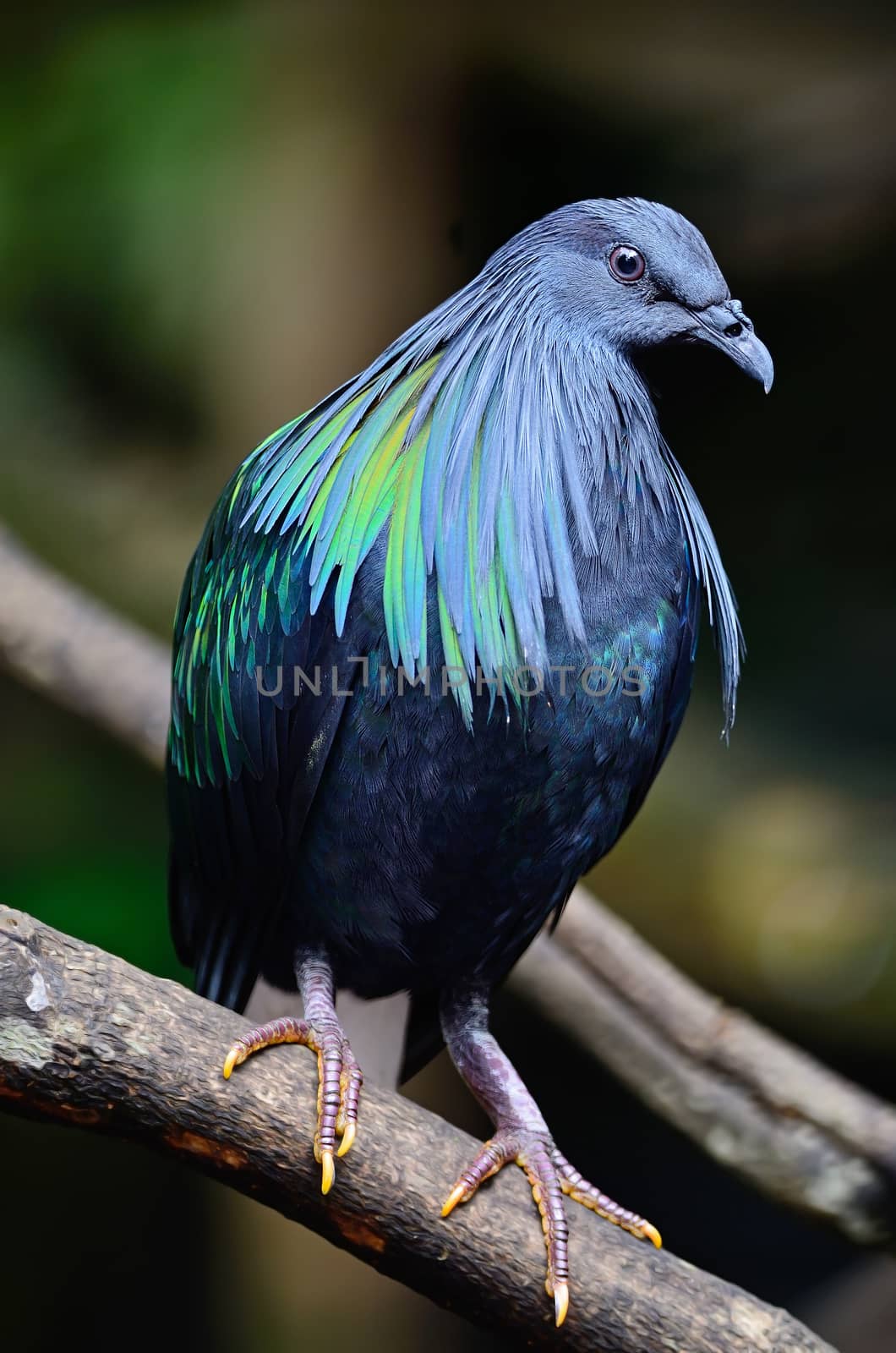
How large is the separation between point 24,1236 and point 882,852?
231cm

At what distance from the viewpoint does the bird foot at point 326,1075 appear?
146cm

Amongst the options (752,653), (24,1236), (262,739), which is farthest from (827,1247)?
(262,739)

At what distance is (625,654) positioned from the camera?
1675 mm

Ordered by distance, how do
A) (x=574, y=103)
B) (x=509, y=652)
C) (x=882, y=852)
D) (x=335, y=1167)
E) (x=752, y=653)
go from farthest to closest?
(x=752, y=653) → (x=574, y=103) → (x=882, y=852) → (x=509, y=652) → (x=335, y=1167)

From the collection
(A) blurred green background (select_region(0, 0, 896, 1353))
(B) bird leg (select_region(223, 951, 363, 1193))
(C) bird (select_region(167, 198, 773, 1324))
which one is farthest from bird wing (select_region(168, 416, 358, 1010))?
(A) blurred green background (select_region(0, 0, 896, 1353))

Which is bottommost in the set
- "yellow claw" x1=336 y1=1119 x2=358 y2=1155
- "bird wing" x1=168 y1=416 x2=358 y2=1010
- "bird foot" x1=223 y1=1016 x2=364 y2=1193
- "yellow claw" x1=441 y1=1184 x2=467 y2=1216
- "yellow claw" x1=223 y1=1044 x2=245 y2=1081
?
"yellow claw" x1=441 y1=1184 x2=467 y2=1216

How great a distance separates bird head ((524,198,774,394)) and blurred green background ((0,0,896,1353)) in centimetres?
151

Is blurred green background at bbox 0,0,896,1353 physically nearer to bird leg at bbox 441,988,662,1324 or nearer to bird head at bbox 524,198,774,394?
bird leg at bbox 441,988,662,1324

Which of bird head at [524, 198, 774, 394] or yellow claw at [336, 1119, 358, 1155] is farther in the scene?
bird head at [524, 198, 774, 394]

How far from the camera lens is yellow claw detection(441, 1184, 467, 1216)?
4.93 feet

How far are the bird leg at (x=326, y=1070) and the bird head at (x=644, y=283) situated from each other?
95 centimetres

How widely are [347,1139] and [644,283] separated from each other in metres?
1.11

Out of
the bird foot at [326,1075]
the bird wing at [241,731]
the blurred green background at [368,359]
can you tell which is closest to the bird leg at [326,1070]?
the bird foot at [326,1075]

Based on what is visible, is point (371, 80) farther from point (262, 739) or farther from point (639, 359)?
point (262, 739)
